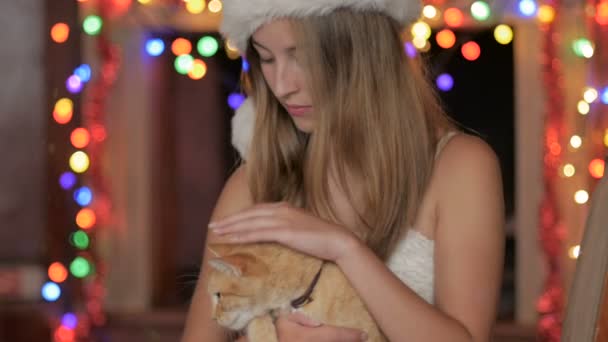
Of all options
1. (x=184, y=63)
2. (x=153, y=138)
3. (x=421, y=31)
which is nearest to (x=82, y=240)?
(x=153, y=138)

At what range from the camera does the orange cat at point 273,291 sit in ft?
5.03

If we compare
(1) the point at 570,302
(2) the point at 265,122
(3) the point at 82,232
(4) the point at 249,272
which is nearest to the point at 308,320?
(4) the point at 249,272

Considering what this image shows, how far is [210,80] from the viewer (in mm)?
4469

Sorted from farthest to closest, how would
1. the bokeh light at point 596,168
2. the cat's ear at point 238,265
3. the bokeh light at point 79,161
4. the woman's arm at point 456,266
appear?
the bokeh light at point 79,161
the bokeh light at point 596,168
the woman's arm at point 456,266
the cat's ear at point 238,265

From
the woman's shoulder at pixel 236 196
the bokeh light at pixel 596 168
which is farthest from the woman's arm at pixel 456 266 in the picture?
the bokeh light at pixel 596 168

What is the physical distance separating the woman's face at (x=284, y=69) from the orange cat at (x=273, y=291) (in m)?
0.33

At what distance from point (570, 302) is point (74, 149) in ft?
9.74

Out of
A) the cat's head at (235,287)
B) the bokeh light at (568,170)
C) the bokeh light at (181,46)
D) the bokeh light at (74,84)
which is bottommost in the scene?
the bokeh light at (568,170)

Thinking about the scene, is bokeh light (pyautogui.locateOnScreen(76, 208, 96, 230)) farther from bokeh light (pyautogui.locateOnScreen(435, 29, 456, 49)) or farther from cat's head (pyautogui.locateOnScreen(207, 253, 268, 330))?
cat's head (pyautogui.locateOnScreen(207, 253, 268, 330))

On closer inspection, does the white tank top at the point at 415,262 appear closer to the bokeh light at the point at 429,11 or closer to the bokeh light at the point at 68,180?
the bokeh light at the point at 429,11

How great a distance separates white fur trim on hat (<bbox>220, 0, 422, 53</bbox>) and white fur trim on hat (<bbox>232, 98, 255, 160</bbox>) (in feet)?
0.42

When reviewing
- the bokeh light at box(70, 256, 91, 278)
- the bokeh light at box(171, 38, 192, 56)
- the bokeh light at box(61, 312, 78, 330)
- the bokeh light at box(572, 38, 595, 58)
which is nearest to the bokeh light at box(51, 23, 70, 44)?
the bokeh light at box(171, 38, 192, 56)

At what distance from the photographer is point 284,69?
1829mm

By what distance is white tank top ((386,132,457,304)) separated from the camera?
186cm
